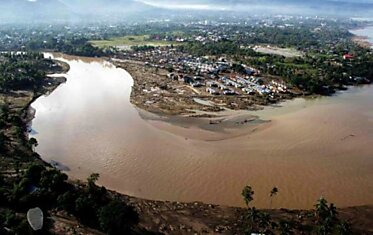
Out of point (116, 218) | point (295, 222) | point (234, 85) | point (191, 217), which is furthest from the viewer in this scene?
point (234, 85)

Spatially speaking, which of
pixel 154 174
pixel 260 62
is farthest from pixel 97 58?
pixel 154 174

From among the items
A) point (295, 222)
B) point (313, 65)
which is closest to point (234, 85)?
point (313, 65)

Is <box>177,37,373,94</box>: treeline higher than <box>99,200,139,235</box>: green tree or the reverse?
higher

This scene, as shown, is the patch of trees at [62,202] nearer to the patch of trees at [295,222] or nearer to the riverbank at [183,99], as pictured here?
the patch of trees at [295,222]

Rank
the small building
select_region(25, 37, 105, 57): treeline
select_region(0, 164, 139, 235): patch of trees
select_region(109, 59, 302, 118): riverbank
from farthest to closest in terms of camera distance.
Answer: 1. select_region(25, 37, 105, 57): treeline
2. the small building
3. select_region(109, 59, 302, 118): riverbank
4. select_region(0, 164, 139, 235): patch of trees

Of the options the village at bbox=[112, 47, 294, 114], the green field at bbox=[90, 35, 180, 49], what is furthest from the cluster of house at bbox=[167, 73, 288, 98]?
the green field at bbox=[90, 35, 180, 49]

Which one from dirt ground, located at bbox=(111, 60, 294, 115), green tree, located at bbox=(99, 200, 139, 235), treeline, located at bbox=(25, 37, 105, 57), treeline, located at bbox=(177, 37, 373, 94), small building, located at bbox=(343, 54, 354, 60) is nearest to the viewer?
green tree, located at bbox=(99, 200, 139, 235)

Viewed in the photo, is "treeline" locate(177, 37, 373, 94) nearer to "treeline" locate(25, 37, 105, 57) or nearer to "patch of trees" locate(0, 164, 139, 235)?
"treeline" locate(25, 37, 105, 57)

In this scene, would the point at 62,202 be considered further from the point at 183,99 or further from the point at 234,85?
the point at 234,85

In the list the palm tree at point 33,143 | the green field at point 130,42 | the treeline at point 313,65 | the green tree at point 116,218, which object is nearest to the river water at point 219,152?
the palm tree at point 33,143
